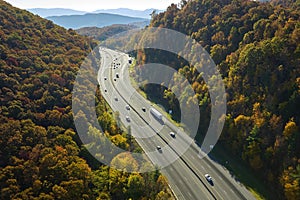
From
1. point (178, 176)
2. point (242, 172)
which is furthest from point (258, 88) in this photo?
point (178, 176)

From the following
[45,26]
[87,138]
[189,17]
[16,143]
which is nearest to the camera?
[16,143]

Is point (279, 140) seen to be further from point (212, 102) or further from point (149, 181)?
point (149, 181)

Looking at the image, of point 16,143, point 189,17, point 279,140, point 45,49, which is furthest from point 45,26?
point 279,140

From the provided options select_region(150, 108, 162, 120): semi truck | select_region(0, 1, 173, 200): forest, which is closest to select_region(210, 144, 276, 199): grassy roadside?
select_region(0, 1, 173, 200): forest

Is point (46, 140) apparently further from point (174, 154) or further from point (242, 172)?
point (242, 172)

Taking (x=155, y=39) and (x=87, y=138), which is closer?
(x=87, y=138)

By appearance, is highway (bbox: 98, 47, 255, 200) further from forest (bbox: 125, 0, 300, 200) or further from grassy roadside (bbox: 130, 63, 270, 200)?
forest (bbox: 125, 0, 300, 200)

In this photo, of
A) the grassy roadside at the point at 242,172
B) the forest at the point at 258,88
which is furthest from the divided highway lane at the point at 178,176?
the forest at the point at 258,88
